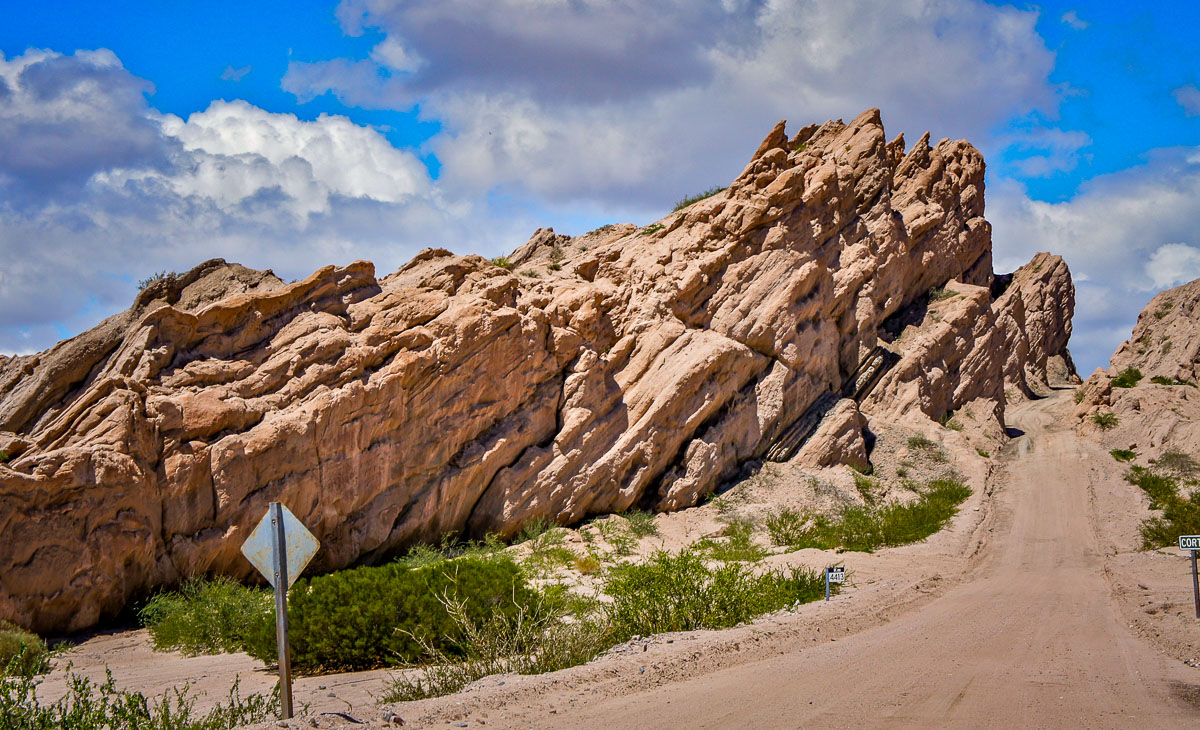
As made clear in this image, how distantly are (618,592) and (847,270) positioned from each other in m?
22.2

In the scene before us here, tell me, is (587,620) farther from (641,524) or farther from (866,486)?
(866,486)

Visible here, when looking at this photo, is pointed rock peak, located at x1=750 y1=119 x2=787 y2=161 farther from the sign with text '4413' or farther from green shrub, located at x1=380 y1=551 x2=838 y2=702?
the sign with text '4413'

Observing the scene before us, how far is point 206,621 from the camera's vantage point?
14.5 meters

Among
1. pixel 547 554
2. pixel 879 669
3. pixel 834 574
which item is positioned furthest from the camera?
pixel 547 554

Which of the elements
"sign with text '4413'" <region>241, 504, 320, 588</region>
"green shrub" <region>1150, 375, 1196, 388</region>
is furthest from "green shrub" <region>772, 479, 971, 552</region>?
"green shrub" <region>1150, 375, 1196, 388</region>

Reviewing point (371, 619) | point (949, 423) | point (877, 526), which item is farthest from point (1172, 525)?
point (371, 619)

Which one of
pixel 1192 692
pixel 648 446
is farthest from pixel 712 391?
pixel 1192 692

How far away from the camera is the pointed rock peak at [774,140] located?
3162 cm

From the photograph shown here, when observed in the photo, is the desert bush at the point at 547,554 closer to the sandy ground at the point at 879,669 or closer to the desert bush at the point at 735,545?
the desert bush at the point at 735,545

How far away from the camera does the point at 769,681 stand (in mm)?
10039

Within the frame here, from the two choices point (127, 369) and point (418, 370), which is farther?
point (418, 370)

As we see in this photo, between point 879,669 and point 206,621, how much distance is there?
11086 millimetres

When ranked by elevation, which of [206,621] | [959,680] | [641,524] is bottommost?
[959,680]

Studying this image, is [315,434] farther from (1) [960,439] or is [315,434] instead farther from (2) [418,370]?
(1) [960,439]
